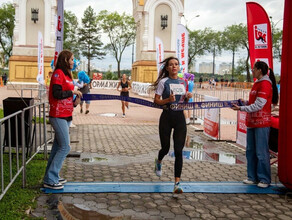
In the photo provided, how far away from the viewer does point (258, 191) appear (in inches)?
228

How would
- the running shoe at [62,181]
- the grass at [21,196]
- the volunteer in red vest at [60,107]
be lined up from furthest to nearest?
1. the running shoe at [62,181]
2. the volunteer in red vest at [60,107]
3. the grass at [21,196]

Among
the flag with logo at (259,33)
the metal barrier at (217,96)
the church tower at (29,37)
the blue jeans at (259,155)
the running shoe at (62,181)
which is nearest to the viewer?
the running shoe at (62,181)

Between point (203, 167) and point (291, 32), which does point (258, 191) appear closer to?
Answer: point (203, 167)

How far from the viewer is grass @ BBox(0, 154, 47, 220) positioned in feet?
14.5

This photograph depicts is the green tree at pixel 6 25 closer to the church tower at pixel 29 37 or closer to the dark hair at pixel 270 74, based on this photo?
the church tower at pixel 29 37

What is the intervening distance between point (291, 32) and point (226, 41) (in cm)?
7438

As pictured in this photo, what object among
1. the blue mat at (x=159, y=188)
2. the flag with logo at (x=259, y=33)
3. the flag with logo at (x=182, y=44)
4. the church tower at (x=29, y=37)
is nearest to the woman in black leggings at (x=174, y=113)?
the blue mat at (x=159, y=188)

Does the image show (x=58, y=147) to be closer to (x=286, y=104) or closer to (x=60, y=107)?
(x=60, y=107)

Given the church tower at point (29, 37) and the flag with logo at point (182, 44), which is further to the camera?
the church tower at point (29, 37)

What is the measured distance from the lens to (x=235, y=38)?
237 feet

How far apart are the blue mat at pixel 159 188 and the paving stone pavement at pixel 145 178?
151 mm

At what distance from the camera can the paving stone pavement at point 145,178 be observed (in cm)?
477

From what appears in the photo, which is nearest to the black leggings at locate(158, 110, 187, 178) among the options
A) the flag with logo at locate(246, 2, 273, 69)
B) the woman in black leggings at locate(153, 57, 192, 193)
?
the woman in black leggings at locate(153, 57, 192, 193)

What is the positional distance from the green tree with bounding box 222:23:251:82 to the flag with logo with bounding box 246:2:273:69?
208 ft
